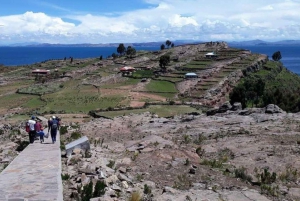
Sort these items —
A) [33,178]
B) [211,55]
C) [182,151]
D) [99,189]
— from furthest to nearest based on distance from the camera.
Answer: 1. [211,55]
2. [182,151]
3. [33,178]
4. [99,189]

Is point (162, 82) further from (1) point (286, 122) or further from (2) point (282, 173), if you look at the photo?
(2) point (282, 173)

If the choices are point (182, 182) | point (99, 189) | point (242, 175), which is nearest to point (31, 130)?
point (182, 182)

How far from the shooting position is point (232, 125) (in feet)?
95.3

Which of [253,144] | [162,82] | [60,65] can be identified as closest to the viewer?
[253,144]

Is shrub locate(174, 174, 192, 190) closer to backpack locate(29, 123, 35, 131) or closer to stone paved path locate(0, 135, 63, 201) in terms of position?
stone paved path locate(0, 135, 63, 201)

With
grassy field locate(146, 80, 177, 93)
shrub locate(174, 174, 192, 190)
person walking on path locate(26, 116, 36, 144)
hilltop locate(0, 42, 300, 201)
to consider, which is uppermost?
person walking on path locate(26, 116, 36, 144)

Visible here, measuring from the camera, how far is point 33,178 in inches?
522

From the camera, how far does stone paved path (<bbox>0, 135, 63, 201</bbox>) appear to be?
11.4 m

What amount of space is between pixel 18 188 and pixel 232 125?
20.3 meters

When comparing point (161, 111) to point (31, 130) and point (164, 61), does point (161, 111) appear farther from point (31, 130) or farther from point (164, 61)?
point (164, 61)

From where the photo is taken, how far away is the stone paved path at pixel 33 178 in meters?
11.4

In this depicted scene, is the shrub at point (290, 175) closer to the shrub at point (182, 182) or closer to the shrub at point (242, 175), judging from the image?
the shrub at point (242, 175)

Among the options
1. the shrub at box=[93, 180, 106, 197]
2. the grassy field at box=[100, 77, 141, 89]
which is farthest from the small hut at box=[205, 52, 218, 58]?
the shrub at box=[93, 180, 106, 197]

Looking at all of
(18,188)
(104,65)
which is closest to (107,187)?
(18,188)
